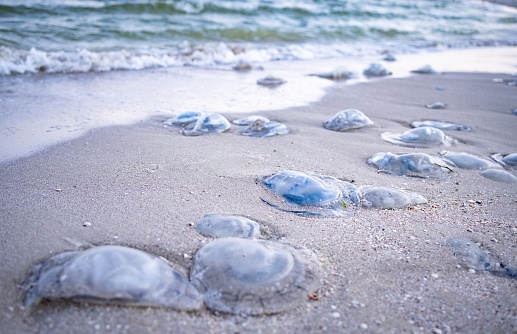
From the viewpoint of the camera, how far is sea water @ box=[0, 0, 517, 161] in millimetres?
3537

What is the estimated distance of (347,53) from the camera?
7.30 meters

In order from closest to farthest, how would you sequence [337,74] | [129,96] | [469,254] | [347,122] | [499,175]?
[469,254]
[499,175]
[347,122]
[129,96]
[337,74]

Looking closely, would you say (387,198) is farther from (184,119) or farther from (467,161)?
(184,119)

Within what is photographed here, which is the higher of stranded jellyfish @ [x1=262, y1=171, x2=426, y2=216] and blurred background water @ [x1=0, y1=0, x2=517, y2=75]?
blurred background water @ [x1=0, y1=0, x2=517, y2=75]

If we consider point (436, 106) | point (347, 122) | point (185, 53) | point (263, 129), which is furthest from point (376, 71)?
point (263, 129)

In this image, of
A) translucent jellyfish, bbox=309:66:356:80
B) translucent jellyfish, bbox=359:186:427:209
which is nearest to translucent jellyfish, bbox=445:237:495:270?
translucent jellyfish, bbox=359:186:427:209

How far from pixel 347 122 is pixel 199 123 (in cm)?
113

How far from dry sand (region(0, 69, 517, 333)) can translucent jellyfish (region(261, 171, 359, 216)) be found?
68 millimetres

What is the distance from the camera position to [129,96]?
12.9 feet

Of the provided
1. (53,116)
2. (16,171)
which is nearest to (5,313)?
(16,171)

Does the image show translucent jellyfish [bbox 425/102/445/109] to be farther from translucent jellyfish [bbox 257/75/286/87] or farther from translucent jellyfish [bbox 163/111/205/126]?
translucent jellyfish [bbox 163/111/205/126]

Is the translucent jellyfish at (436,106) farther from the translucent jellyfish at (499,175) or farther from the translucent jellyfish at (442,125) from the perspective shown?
the translucent jellyfish at (499,175)

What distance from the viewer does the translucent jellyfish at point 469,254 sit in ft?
5.39

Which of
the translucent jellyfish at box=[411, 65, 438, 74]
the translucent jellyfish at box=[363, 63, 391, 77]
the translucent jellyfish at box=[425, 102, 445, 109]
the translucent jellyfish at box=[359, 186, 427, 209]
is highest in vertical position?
the translucent jellyfish at box=[411, 65, 438, 74]
